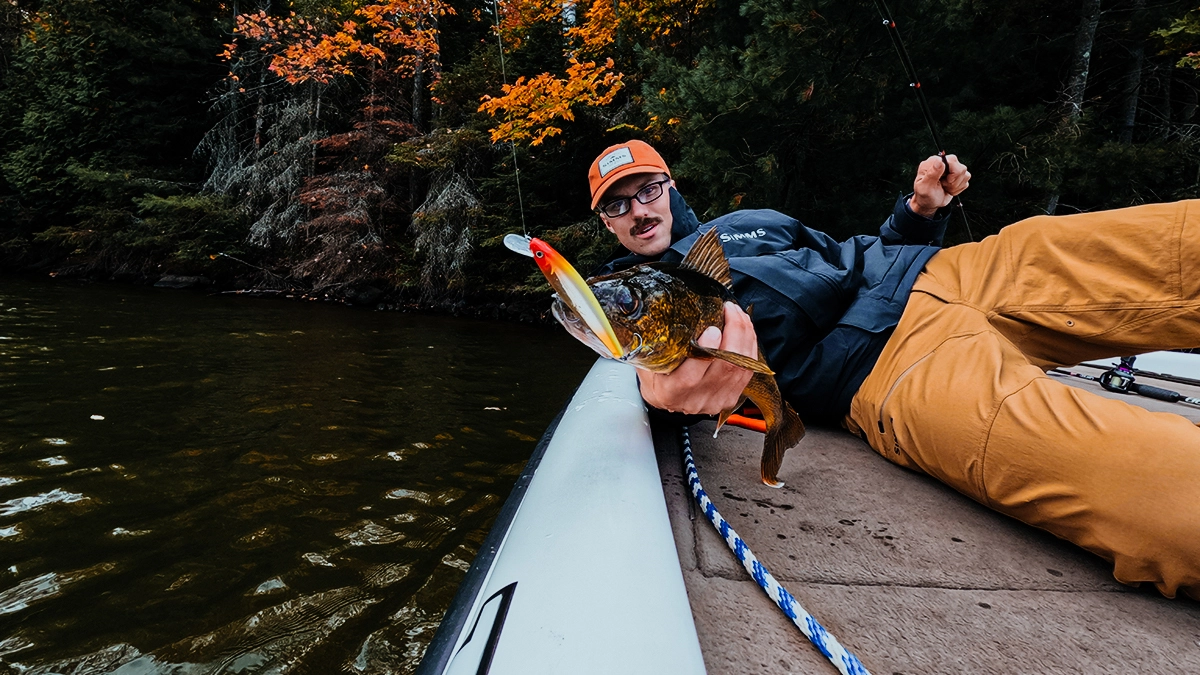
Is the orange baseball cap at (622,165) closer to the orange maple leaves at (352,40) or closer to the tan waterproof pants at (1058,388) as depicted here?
the tan waterproof pants at (1058,388)

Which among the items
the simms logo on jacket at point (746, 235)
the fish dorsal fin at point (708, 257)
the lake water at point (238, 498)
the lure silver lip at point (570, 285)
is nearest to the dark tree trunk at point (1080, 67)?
the simms logo on jacket at point (746, 235)

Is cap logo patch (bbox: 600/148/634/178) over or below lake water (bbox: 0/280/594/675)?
over

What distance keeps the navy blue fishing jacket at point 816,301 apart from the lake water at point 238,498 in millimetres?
1938

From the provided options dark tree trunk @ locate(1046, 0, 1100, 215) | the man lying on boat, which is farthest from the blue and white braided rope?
dark tree trunk @ locate(1046, 0, 1100, 215)

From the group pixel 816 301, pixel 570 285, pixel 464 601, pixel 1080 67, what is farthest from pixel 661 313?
pixel 1080 67

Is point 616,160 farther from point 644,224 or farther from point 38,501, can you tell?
point 38,501

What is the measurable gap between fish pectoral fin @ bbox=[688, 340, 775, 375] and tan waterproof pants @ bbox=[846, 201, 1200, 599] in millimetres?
852

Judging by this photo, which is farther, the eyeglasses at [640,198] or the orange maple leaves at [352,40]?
the orange maple leaves at [352,40]

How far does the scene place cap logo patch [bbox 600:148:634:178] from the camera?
99.2 inches

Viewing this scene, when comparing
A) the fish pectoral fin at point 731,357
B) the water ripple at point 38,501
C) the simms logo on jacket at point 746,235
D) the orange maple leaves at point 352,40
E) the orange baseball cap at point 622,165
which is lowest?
the water ripple at point 38,501

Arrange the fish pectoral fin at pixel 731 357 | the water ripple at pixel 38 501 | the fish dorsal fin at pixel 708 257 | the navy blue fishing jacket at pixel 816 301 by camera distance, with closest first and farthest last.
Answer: the fish pectoral fin at pixel 731 357 → the fish dorsal fin at pixel 708 257 → the navy blue fishing jacket at pixel 816 301 → the water ripple at pixel 38 501

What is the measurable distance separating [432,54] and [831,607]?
1558cm

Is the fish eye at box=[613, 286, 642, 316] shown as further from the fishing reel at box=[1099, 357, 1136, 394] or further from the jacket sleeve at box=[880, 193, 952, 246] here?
the fishing reel at box=[1099, 357, 1136, 394]

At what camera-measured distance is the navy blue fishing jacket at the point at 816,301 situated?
2.09 meters
